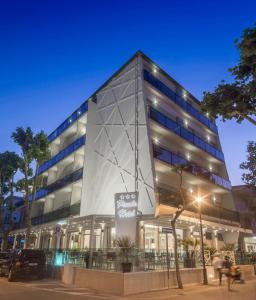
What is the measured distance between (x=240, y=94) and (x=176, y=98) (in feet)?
67.2

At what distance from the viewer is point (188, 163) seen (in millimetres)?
18609

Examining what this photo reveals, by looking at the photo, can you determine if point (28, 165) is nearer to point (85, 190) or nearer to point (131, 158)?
point (85, 190)

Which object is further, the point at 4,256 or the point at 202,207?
the point at 202,207

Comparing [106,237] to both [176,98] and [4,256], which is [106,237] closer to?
[4,256]

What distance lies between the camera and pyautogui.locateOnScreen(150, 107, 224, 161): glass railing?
1006 inches

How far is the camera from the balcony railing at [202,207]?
2200cm

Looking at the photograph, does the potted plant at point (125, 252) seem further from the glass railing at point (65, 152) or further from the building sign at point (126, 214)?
the glass railing at point (65, 152)

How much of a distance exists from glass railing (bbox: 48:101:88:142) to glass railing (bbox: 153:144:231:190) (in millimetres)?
11371

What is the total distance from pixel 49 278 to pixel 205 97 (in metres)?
15.3

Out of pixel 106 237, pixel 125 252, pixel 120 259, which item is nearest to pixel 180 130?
pixel 106 237

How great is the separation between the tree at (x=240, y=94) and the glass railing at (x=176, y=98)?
16.1m

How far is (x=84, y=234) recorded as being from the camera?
27.1 metres

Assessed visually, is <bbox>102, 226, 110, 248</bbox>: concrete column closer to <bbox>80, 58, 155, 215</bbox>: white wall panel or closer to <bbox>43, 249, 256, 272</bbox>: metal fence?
<bbox>80, 58, 155, 215</bbox>: white wall panel

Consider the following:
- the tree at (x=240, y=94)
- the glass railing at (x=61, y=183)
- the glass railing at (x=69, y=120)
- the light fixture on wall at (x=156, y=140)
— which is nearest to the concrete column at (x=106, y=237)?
the glass railing at (x=61, y=183)
